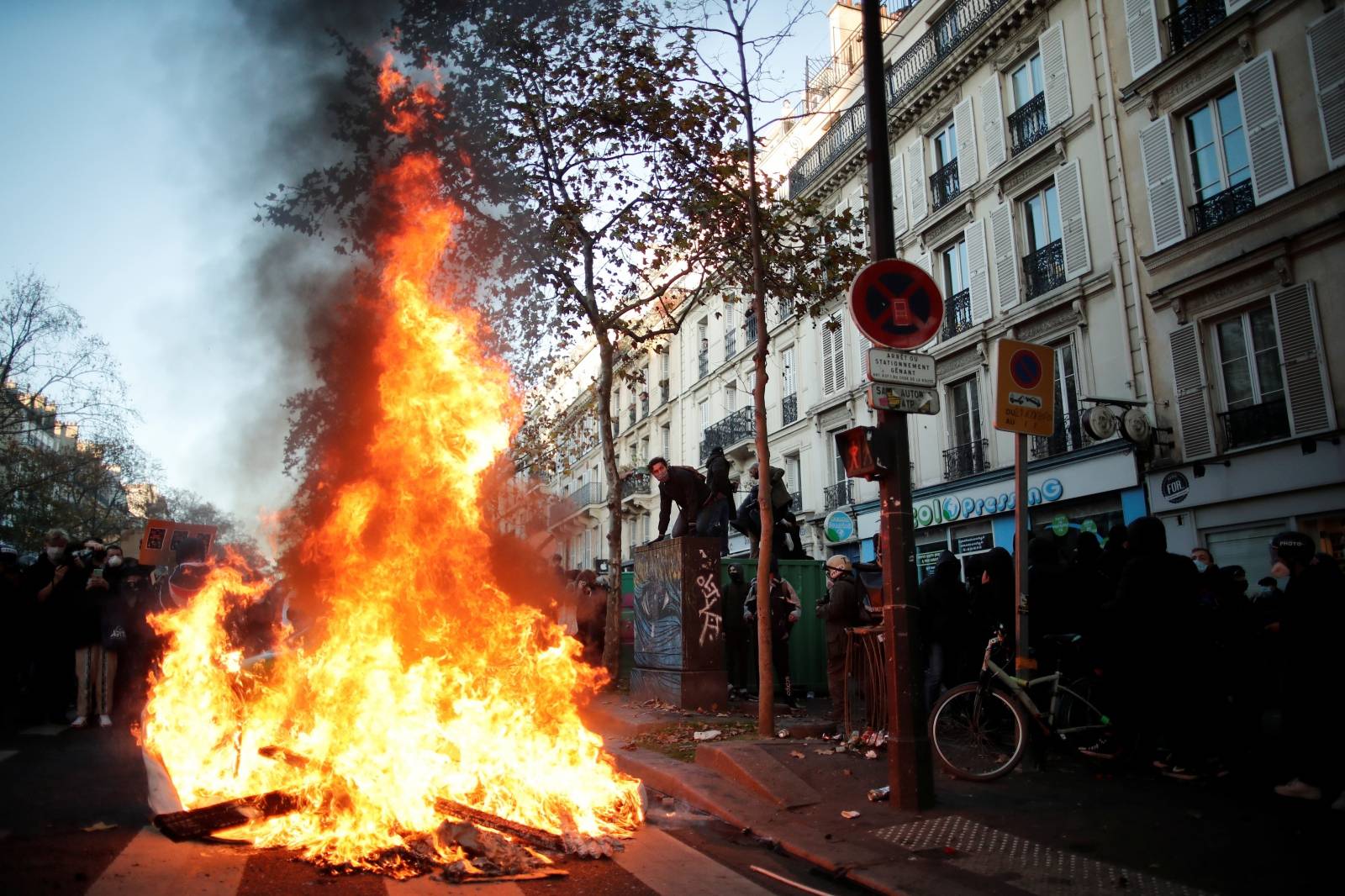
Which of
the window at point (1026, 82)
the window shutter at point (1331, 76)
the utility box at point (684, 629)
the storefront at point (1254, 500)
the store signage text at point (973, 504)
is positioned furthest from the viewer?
the window at point (1026, 82)

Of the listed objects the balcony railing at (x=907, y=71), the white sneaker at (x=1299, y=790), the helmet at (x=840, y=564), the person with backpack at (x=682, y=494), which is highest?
the balcony railing at (x=907, y=71)

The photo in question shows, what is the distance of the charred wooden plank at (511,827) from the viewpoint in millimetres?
4953

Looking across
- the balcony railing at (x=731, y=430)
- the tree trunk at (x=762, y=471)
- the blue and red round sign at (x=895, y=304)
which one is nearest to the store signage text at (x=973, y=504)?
the balcony railing at (x=731, y=430)

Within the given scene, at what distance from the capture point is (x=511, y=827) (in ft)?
16.4

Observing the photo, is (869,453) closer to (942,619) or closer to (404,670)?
(942,619)

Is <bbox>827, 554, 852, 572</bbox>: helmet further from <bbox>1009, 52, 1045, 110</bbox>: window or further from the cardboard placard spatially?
<bbox>1009, 52, 1045, 110</bbox>: window

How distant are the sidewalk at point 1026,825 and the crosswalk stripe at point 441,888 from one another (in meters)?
1.81

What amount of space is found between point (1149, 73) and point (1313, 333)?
6170mm

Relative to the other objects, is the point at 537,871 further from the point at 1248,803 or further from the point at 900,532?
the point at 1248,803

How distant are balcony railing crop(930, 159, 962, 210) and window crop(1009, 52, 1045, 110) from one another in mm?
2177

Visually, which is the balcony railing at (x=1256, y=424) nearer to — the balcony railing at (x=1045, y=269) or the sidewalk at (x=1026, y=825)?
the balcony railing at (x=1045, y=269)

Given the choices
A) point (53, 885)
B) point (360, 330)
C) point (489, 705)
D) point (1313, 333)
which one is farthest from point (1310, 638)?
point (1313, 333)

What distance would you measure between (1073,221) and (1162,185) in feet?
7.00

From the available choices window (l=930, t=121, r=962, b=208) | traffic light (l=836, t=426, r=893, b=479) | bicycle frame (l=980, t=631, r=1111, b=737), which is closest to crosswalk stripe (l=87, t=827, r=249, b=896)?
traffic light (l=836, t=426, r=893, b=479)
